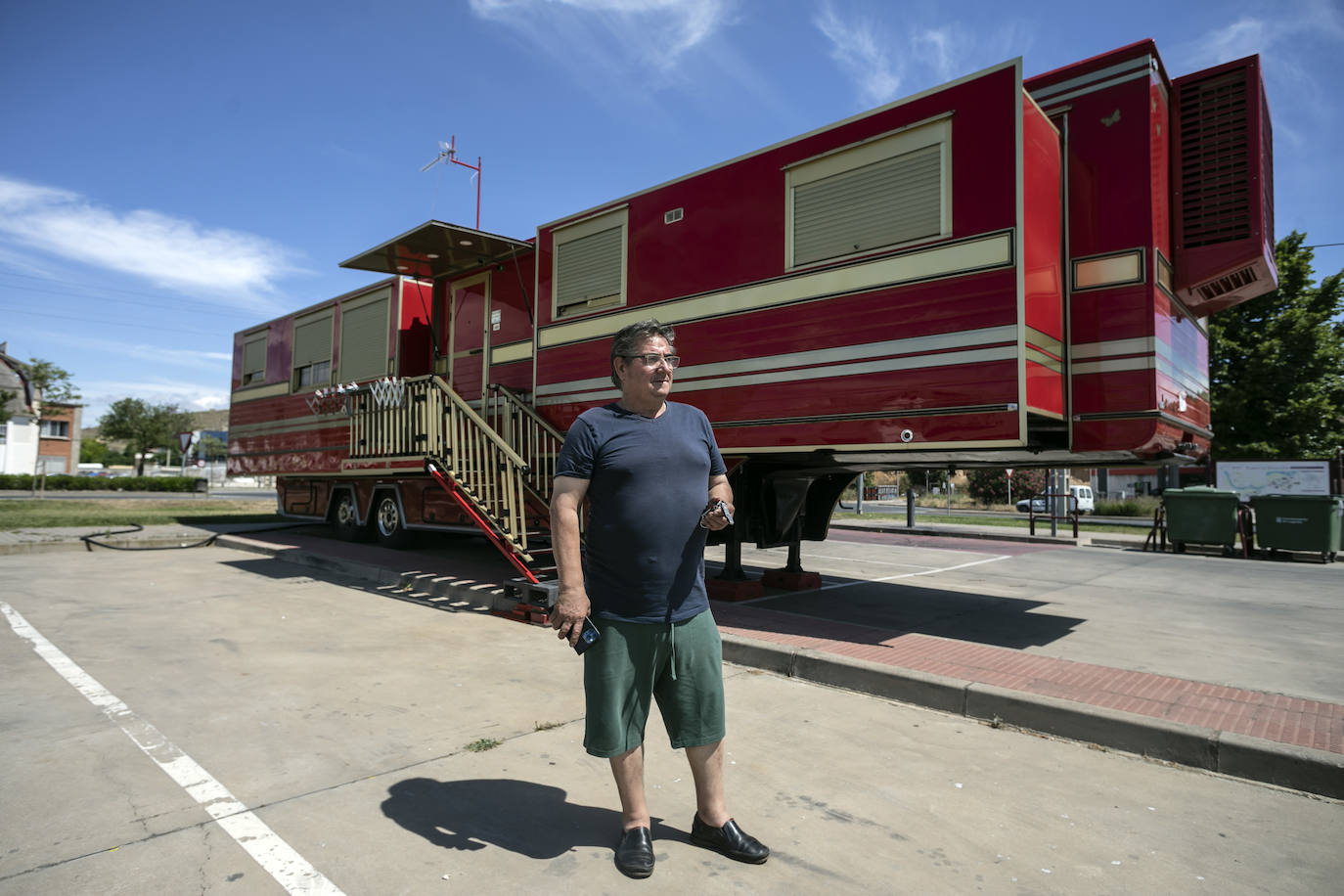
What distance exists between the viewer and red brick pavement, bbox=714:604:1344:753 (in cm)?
384

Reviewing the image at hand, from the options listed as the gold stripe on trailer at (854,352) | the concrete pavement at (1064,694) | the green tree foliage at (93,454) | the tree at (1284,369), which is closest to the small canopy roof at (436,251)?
the gold stripe on trailer at (854,352)

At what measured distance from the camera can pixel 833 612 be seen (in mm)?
6988

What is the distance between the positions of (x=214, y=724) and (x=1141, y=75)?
728cm

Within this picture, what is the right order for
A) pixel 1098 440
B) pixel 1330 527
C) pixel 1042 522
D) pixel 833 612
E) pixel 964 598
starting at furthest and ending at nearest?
pixel 1042 522 < pixel 1330 527 < pixel 964 598 < pixel 833 612 < pixel 1098 440

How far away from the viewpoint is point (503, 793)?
3100 mm

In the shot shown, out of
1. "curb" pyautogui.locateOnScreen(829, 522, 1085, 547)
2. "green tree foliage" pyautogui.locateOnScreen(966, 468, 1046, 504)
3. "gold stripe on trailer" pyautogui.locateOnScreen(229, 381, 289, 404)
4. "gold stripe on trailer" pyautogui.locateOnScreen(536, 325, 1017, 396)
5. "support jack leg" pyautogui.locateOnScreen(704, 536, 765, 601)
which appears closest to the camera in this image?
"gold stripe on trailer" pyautogui.locateOnScreen(536, 325, 1017, 396)

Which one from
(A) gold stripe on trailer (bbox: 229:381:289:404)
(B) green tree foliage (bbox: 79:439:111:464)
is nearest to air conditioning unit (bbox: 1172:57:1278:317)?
(A) gold stripe on trailer (bbox: 229:381:289:404)

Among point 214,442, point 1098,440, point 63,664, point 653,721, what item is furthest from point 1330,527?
point 214,442

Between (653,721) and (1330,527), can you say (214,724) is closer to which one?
(653,721)

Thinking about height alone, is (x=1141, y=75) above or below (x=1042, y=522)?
above

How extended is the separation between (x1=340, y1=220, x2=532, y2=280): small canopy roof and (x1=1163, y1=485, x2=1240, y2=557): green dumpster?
39.9 ft

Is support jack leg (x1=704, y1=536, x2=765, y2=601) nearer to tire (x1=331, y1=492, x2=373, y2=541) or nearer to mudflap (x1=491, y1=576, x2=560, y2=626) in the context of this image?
mudflap (x1=491, y1=576, x2=560, y2=626)

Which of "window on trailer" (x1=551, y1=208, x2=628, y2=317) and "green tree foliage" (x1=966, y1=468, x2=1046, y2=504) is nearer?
"window on trailer" (x1=551, y1=208, x2=628, y2=317)

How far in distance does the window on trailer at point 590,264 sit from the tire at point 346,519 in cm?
557
